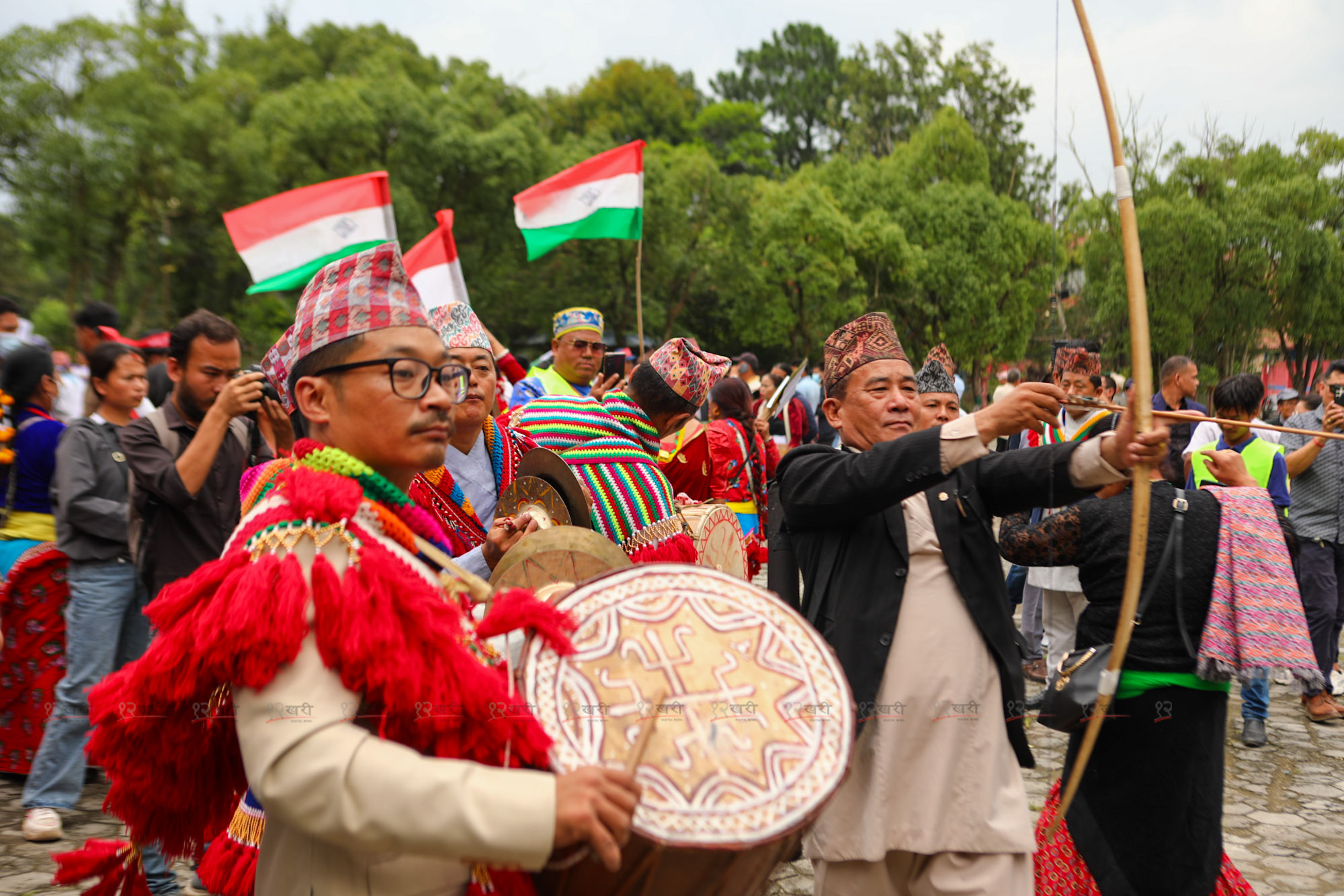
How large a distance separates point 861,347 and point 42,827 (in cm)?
435

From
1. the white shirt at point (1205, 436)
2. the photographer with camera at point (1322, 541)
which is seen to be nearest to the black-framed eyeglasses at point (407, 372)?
the white shirt at point (1205, 436)

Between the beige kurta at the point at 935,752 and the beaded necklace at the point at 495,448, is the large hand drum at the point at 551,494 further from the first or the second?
the beige kurta at the point at 935,752

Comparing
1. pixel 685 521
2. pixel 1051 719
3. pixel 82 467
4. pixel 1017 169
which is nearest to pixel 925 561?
pixel 1051 719

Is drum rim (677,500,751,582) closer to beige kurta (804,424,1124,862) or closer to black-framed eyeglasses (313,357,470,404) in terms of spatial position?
beige kurta (804,424,1124,862)

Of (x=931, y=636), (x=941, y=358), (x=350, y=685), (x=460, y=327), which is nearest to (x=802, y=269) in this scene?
(x=941, y=358)

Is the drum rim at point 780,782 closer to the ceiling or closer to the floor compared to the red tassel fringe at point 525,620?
closer to the floor

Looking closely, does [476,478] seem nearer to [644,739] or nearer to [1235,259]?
[644,739]

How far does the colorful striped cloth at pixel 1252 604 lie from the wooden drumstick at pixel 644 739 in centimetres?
246

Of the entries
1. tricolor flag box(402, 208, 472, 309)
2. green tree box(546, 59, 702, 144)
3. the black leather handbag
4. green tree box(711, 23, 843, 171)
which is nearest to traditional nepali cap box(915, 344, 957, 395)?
the black leather handbag

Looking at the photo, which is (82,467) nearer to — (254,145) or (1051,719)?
(1051,719)

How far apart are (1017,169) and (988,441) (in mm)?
44237

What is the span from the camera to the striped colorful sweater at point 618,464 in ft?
11.9

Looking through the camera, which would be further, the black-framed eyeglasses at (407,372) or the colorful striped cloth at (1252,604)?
the colorful striped cloth at (1252,604)

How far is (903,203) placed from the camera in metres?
36.2
